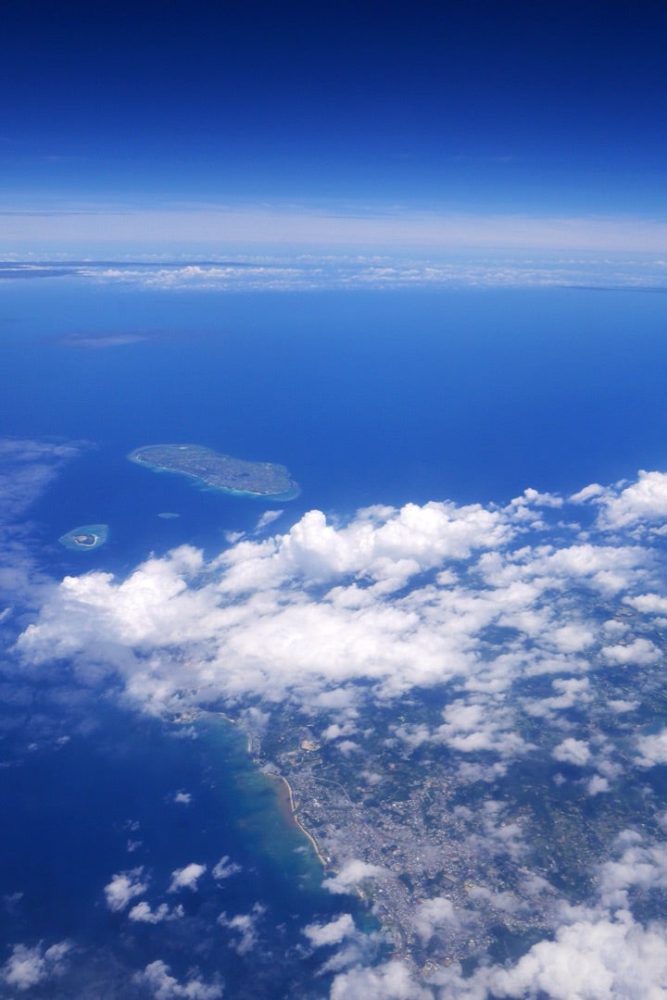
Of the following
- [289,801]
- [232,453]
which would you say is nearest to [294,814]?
[289,801]

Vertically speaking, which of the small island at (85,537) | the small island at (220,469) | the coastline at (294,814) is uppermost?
the small island at (220,469)

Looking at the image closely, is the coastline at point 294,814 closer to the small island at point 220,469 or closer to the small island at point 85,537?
the small island at point 85,537

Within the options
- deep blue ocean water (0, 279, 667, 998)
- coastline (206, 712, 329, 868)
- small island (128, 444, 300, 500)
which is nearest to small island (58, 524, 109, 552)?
deep blue ocean water (0, 279, 667, 998)

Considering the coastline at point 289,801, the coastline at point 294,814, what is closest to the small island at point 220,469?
the coastline at point 289,801

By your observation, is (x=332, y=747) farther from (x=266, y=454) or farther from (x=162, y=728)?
(x=266, y=454)

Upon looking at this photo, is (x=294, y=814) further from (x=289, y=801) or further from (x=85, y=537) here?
(x=85, y=537)

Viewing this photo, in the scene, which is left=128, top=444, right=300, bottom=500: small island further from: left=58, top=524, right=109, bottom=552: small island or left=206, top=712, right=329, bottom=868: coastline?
left=206, top=712, right=329, bottom=868: coastline
